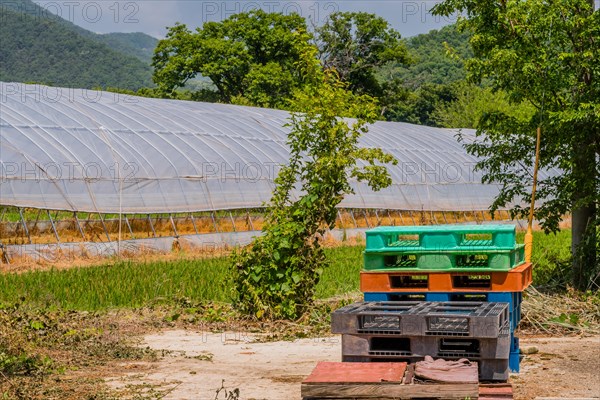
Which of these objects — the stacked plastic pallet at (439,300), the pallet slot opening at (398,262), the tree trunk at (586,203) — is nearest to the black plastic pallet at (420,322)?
the stacked plastic pallet at (439,300)

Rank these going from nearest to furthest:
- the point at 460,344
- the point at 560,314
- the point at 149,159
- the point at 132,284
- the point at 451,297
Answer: the point at 460,344 → the point at 451,297 → the point at 560,314 → the point at 132,284 → the point at 149,159

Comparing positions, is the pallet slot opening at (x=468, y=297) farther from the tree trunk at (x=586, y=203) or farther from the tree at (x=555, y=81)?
the tree trunk at (x=586, y=203)

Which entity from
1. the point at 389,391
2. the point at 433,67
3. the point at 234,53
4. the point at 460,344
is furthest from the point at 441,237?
the point at 433,67

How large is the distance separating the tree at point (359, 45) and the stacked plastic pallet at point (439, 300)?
53786 millimetres

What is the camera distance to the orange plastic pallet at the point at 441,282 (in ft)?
29.7

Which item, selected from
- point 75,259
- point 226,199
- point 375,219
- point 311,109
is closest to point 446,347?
point 311,109

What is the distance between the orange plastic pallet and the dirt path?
2.92ft

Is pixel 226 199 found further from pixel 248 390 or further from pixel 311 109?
pixel 248 390

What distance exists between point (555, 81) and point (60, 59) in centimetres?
13067

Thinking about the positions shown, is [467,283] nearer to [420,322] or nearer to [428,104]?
[420,322]

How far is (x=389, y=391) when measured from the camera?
20.7ft

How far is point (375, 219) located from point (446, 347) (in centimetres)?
2347

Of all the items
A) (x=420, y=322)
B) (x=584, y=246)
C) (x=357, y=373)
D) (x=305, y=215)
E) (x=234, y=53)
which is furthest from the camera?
(x=234, y=53)

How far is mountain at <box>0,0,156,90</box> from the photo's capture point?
425 feet
